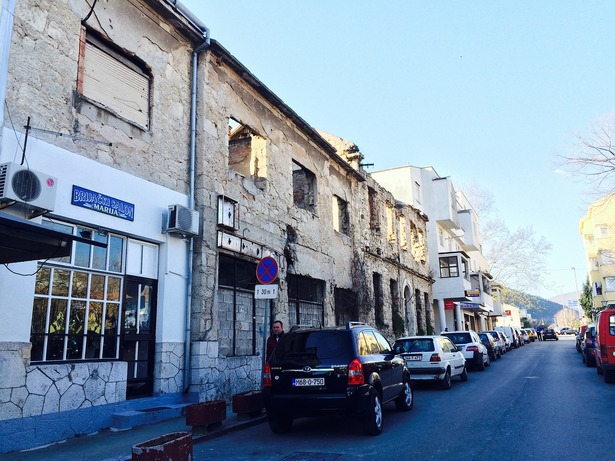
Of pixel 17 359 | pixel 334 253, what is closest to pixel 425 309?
pixel 334 253

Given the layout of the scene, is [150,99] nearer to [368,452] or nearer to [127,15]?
[127,15]

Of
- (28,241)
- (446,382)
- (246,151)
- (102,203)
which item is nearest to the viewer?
(28,241)

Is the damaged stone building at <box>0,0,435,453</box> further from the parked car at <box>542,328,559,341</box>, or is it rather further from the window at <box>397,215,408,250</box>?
the parked car at <box>542,328,559,341</box>

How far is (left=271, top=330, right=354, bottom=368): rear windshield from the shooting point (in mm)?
7703

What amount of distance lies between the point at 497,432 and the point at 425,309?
22.4 m

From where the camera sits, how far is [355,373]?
24.5 ft

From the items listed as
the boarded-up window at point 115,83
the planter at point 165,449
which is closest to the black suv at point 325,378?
the planter at point 165,449

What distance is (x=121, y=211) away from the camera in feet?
29.9

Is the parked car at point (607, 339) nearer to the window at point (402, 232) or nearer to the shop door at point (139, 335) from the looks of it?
the shop door at point (139, 335)

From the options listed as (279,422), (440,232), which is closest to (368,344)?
(279,422)

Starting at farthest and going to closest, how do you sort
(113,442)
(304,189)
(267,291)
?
(304,189), (267,291), (113,442)

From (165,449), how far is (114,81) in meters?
7.28

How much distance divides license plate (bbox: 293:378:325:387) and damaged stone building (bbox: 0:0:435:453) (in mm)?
1988

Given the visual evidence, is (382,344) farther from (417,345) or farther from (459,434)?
(417,345)
